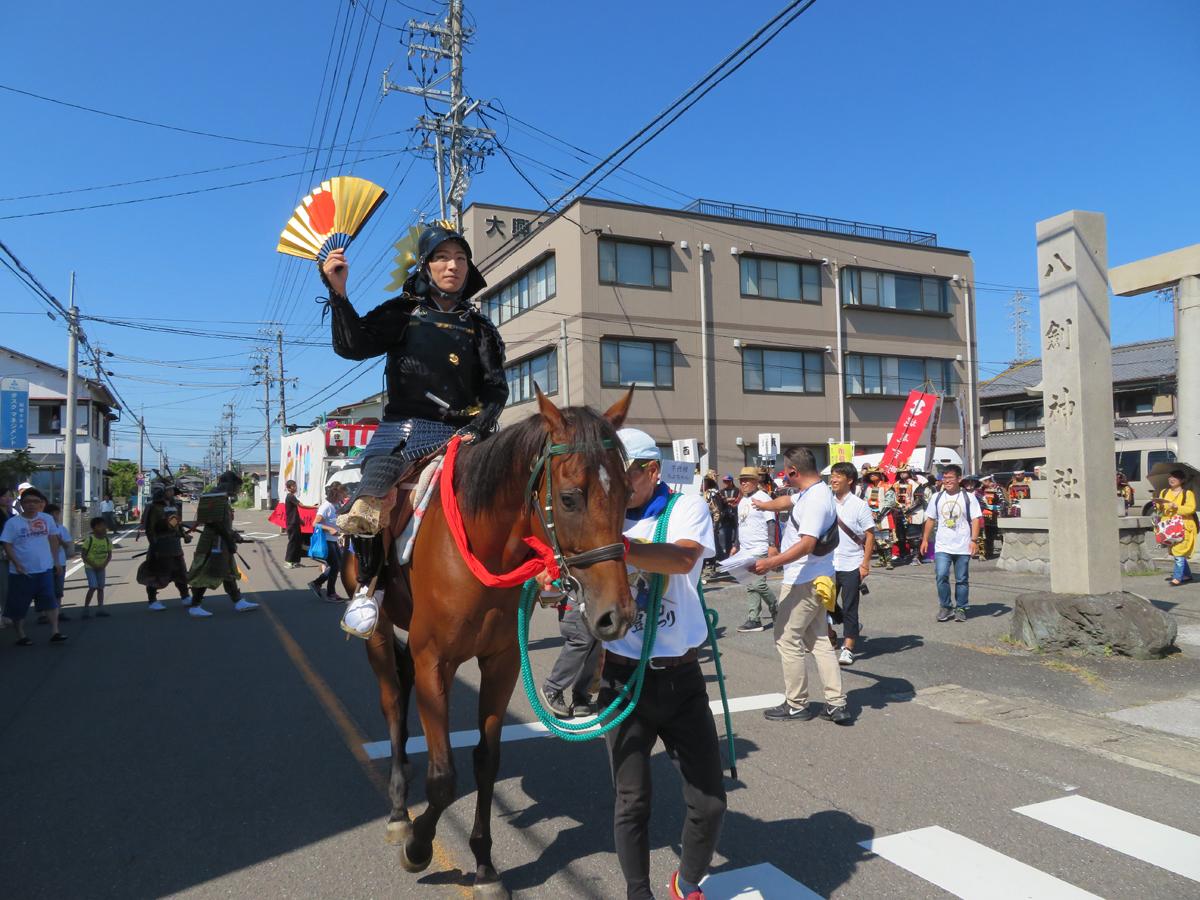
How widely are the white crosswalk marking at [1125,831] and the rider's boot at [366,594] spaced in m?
3.65

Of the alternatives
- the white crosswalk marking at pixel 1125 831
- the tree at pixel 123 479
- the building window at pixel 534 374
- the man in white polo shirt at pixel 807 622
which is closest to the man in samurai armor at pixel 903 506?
the man in white polo shirt at pixel 807 622

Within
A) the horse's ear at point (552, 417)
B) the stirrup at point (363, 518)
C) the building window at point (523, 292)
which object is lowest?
the stirrup at point (363, 518)

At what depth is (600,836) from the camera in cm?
403

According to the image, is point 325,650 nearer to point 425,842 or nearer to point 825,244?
point 425,842

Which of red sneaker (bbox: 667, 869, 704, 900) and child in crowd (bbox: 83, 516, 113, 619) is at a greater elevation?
child in crowd (bbox: 83, 516, 113, 619)

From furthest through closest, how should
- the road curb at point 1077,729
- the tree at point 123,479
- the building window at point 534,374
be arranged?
the tree at point 123,479 → the building window at point 534,374 → the road curb at point 1077,729

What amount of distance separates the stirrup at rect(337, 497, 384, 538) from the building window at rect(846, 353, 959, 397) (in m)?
31.3

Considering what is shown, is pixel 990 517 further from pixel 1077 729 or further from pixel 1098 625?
pixel 1077 729

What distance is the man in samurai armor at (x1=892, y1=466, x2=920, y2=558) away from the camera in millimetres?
16969

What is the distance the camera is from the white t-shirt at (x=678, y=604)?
10.1 feet

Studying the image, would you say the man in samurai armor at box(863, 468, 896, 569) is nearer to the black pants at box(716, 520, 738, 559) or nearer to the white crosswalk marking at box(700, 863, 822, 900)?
the black pants at box(716, 520, 738, 559)

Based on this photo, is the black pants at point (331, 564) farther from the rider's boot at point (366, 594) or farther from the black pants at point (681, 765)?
the black pants at point (681, 765)

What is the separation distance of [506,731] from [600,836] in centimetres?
192

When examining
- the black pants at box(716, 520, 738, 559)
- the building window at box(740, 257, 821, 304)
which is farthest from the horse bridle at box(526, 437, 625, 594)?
the building window at box(740, 257, 821, 304)
